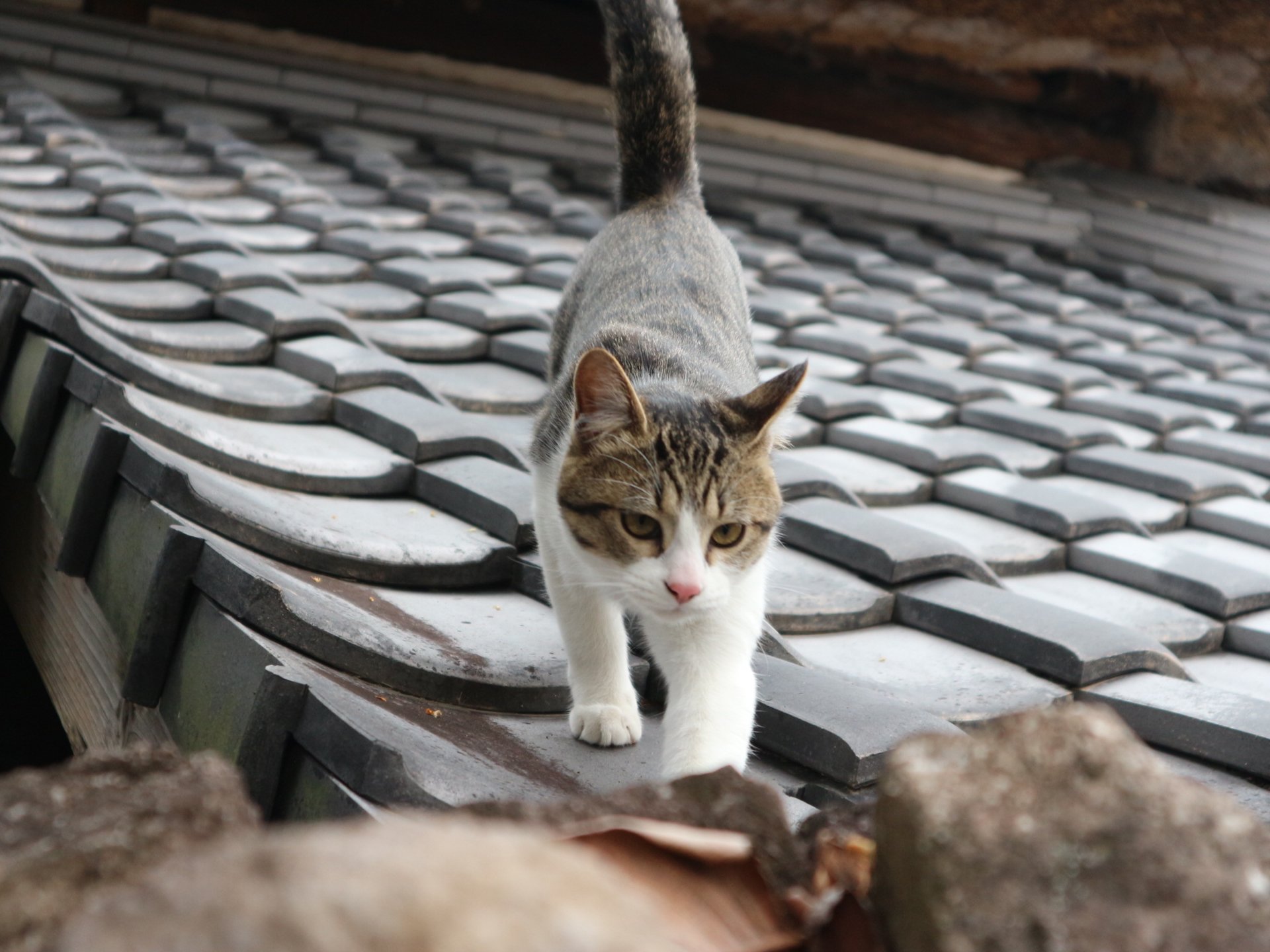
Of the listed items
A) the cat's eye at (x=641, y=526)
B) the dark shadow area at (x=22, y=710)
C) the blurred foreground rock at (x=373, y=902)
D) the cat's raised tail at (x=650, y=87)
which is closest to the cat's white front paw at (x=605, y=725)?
the cat's eye at (x=641, y=526)

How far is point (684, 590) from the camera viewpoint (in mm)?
1676

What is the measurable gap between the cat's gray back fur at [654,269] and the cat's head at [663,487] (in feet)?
0.38

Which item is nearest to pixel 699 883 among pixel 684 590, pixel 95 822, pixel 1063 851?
pixel 1063 851

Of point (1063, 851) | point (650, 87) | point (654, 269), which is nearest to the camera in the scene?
point (1063, 851)

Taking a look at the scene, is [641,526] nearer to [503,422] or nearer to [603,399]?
[603,399]

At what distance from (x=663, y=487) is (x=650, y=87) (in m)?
1.28

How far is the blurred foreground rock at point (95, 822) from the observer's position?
522mm

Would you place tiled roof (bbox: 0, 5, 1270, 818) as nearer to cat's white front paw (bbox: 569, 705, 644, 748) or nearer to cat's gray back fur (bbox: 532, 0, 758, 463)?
cat's white front paw (bbox: 569, 705, 644, 748)

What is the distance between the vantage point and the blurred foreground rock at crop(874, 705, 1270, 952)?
504 millimetres

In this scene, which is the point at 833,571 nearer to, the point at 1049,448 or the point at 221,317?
the point at 1049,448

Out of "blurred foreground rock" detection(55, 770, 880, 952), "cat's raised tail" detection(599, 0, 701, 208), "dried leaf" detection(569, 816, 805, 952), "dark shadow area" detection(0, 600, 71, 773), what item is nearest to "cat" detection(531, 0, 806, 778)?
"cat's raised tail" detection(599, 0, 701, 208)

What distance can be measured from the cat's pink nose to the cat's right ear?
0.82ft

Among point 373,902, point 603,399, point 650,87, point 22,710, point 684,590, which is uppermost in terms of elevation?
point 650,87

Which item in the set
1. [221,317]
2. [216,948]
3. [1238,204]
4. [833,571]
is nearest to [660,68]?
[221,317]
